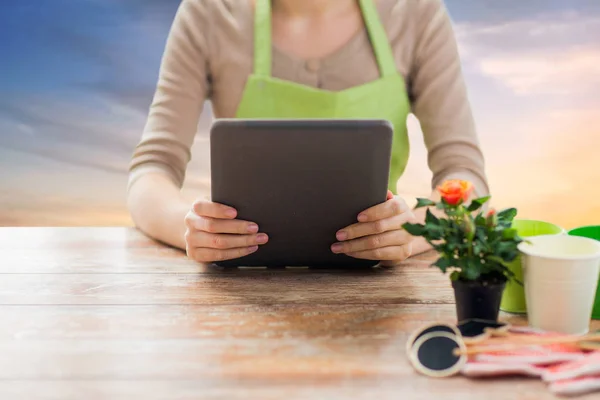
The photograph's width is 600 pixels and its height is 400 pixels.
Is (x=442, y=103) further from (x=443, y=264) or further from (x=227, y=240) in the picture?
(x=443, y=264)

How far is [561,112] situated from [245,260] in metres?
1.99

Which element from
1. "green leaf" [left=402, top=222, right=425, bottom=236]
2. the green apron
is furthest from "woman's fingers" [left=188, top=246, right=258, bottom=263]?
the green apron

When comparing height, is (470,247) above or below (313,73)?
below

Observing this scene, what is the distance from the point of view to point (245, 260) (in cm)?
112

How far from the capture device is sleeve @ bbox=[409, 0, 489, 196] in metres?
1.48

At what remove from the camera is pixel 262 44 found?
5.23ft

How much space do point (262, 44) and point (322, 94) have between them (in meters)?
0.21

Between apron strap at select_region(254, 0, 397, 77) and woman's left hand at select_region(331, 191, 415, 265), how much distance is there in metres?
0.61

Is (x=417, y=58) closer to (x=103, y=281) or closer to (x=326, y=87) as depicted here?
(x=326, y=87)

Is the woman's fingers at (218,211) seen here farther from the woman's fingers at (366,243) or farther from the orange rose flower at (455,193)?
the orange rose flower at (455,193)

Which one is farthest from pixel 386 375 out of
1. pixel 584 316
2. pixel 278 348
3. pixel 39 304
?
pixel 39 304

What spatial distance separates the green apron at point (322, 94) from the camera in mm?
1572

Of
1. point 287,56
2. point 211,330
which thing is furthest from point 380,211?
point 287,56

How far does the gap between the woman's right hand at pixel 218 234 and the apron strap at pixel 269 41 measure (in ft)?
1.98
